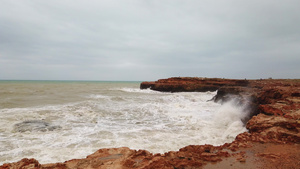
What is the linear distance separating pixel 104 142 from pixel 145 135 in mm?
1503

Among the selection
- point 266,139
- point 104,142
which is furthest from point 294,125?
point 104,142

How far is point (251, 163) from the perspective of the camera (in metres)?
3.14

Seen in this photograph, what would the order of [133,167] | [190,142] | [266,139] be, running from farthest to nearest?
[190,142], [266,139], [133,167]

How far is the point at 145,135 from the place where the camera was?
6.29m

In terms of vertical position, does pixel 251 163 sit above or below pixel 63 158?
above

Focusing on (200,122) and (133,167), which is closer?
(133,167)

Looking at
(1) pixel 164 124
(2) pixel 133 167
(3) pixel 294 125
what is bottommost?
(1) pixel 164 124

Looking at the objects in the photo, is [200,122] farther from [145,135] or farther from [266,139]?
[266,139]

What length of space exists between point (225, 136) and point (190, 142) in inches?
58.3

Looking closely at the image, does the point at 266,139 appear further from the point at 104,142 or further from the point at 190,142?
the point at 104,142

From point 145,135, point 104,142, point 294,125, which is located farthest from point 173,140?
point 294,125

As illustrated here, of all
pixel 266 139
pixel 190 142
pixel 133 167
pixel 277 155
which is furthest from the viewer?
pixel 190 142

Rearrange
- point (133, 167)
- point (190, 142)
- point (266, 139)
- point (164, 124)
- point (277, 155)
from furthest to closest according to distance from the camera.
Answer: point (164, 124) < point (190, 142) < point (266, 139) < point (277, 155) < point (133, 167)

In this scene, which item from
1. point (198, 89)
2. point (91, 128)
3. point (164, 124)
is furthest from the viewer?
point (198, 89)
